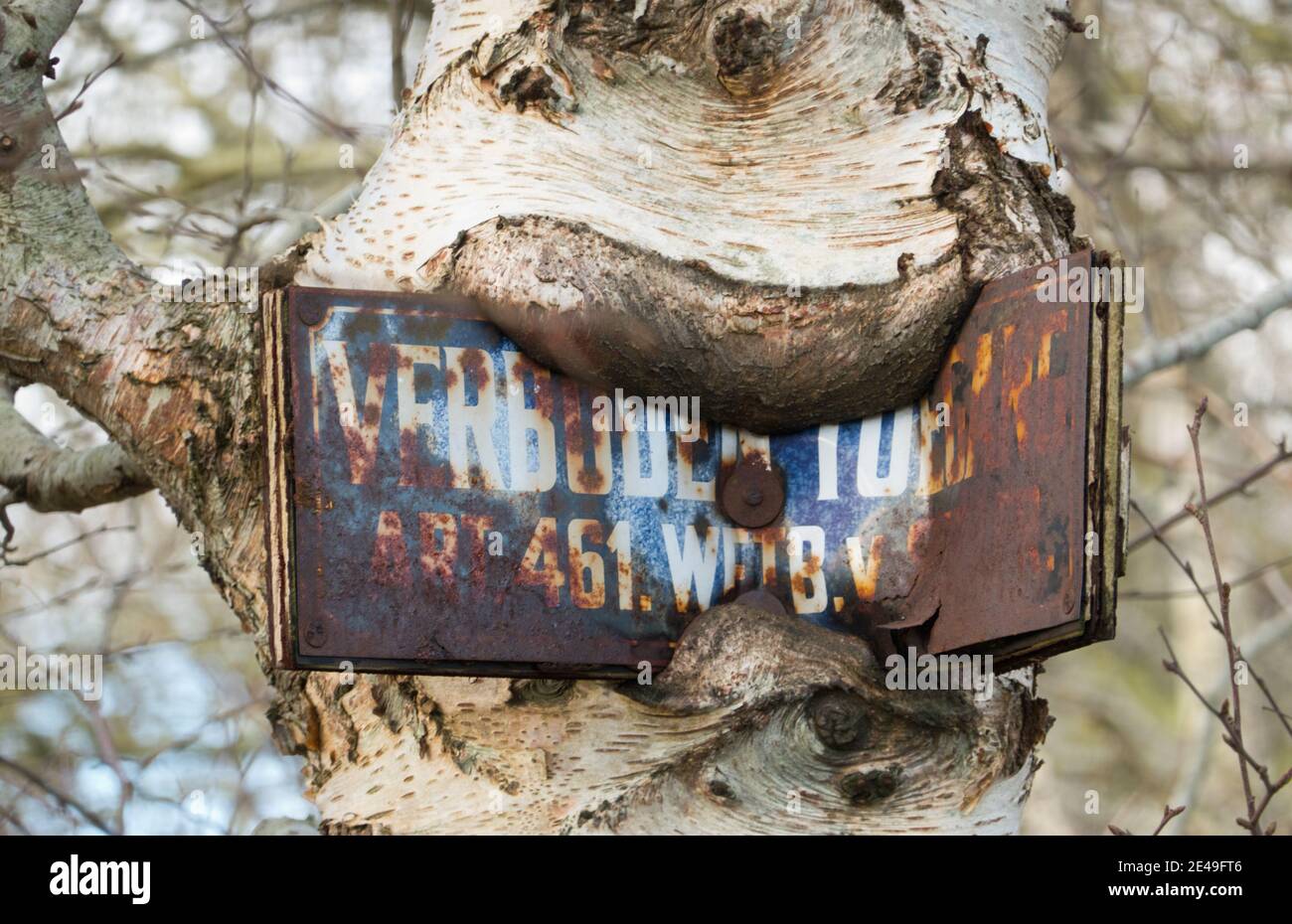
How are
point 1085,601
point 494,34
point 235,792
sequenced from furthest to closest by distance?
point 235,792, point 494,34, point 1085,601

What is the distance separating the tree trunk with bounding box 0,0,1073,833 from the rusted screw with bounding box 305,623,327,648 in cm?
26

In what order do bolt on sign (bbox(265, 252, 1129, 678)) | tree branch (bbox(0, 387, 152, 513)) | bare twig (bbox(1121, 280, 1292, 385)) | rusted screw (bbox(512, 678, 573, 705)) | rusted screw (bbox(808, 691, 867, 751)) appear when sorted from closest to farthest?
bolt on sign (bbox(265, 252, 1129, 678)) < rusted screw (bbox(808, 691, 867, 751)) < rusted screw (bbox(512, 678, 573, 705)) < tree branch (bbox(0, 387, 152, 513)) < bare twig (bbox(1121, 280, 1292, 385))

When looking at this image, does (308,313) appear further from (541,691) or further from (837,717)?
(837,717)

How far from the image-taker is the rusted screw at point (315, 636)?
90.3 inches

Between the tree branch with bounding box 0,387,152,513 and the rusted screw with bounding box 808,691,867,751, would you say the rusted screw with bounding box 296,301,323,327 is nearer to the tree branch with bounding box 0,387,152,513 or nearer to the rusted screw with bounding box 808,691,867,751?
the rusted screw with bounding box 808,691,867,751

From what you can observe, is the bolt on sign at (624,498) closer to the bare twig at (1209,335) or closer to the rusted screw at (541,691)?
the rusted screw at (541,691)

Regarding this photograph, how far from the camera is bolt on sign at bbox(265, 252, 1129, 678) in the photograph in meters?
2.24

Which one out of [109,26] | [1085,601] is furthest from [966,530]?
[109,26]

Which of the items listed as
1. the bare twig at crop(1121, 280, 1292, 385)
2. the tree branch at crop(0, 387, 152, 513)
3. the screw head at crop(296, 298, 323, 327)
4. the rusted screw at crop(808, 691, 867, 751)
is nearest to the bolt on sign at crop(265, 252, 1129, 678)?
the screw head at crop(296, 298, 323, 327)

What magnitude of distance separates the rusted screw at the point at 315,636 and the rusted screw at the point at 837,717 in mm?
666

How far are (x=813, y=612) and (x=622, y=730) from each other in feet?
1.10

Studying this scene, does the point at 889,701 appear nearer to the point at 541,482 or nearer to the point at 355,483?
the point at 541,482

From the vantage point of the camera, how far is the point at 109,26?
6152 millimetres

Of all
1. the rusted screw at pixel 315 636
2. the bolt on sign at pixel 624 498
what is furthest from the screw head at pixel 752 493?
the rusted screw at pixel 315 636
